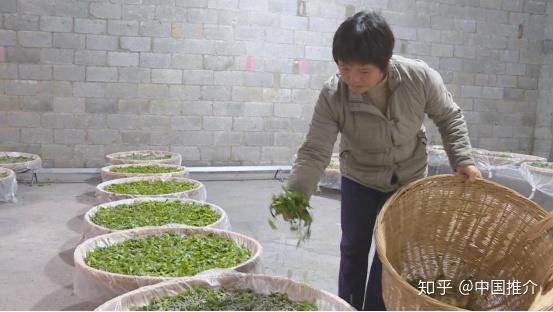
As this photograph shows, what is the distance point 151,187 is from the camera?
390 cm

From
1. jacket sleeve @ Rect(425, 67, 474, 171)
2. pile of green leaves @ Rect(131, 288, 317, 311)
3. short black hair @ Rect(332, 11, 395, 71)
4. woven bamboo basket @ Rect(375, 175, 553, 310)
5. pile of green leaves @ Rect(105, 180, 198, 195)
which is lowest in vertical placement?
pile of green leaves @ Rect(105, 180, 198, 195)

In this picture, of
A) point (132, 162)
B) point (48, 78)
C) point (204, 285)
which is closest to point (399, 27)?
point (132, 162)

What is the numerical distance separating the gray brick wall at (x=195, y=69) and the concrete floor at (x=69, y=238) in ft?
2.74

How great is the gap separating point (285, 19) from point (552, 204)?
13.5 feet

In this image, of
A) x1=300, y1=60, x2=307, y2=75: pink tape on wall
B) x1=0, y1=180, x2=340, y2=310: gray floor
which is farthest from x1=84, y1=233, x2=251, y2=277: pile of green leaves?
x1=300, y1=60, x2=307, y2=75: pink tape on wall

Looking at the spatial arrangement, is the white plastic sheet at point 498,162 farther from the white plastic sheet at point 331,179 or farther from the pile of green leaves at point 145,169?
the pile of green leaves at point 145,169

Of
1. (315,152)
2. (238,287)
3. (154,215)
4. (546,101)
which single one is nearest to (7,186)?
(154,215)

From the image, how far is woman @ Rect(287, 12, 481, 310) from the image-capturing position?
5.50 ft

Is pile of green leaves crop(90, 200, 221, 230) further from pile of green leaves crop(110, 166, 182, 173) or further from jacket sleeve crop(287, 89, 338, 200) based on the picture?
pile of green leaves crop(110, 166, 182, 173)

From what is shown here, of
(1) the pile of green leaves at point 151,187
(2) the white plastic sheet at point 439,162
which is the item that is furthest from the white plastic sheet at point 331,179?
(1) the pile of green leaves at point 151,187

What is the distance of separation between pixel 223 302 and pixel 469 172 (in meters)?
1.05

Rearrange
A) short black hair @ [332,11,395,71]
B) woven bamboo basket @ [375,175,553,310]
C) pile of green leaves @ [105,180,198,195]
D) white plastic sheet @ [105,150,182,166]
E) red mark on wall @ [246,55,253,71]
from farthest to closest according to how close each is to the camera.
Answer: red mark on wall @ [246,55,253,71] → white plastic sheet @ [105,150,182,166] → pile of green leaves @ [105,180,198,195] → woven bamboo basket @ [375,175,553,310] → short black hair @ [332,11,395,71]

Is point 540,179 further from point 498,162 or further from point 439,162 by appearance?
point 439,162

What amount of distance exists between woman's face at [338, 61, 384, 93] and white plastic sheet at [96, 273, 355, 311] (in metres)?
0.75
